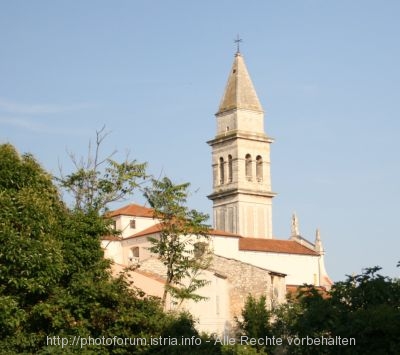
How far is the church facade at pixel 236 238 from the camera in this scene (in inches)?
2355

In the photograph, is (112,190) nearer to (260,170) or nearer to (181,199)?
(181,199)

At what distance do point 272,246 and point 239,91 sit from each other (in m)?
20.7

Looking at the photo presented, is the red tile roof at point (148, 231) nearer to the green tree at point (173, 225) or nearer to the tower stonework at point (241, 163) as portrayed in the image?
the green tree at point (173, 225)

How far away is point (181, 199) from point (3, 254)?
74.0ft

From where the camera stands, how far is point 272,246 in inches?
3002

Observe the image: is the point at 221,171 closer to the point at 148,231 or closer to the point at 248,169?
the point at 248,169

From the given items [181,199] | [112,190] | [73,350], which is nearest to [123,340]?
[73,350]

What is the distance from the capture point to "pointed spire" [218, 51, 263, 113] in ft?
304

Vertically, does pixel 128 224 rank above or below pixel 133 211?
below

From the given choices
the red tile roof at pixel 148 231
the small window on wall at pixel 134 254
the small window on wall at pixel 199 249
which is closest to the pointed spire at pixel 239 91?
the red tile roof at pixel 148 231

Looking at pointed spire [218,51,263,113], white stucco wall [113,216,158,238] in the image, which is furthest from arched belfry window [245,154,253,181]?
white stucco wall [113,216,158,238]

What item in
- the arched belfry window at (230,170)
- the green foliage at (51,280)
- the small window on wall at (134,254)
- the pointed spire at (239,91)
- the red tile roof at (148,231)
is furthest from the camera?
the pointed spire at (239,91)

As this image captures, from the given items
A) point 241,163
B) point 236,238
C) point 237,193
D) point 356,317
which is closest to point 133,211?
point 236,238

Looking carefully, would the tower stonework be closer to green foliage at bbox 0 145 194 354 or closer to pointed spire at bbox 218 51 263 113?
pointed spire at bbox 218 51 263 113
